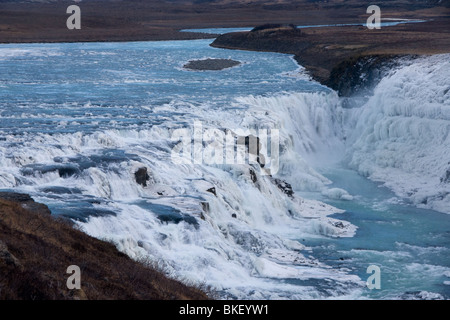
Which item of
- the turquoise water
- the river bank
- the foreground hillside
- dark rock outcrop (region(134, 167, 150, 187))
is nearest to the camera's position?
the foreground hillside

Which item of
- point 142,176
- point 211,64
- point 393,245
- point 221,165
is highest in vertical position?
point 211,64

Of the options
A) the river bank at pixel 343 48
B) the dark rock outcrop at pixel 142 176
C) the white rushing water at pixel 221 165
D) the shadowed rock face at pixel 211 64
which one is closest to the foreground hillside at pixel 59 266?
the white rushing water at pixel 221 165

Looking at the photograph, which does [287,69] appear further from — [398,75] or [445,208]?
[445,208]

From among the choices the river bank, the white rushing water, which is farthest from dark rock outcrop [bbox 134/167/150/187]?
the river bank

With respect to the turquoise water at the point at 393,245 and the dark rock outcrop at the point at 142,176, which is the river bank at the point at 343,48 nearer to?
the turquoise water at the point at 393,245

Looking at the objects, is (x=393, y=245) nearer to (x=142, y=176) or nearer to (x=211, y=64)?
(x=142, y=176)

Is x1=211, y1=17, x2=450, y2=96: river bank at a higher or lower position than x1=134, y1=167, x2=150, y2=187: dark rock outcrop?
higher

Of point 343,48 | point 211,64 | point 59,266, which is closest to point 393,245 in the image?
point 59,266

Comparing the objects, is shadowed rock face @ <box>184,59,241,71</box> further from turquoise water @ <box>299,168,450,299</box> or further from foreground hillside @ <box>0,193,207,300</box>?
foreground hillside @ <box>0,193,207,300</box>
